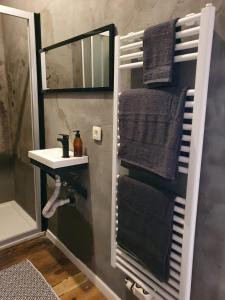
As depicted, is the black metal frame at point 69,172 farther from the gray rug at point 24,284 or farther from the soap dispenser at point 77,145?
the gray rug at point 24,284

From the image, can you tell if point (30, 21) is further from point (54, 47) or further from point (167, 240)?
point (167, 240)

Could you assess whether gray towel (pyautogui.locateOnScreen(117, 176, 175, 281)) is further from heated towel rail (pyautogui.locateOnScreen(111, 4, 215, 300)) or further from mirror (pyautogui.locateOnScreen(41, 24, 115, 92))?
mirror (pyautogui.locateOnScreen(41, 24, 115, 92))

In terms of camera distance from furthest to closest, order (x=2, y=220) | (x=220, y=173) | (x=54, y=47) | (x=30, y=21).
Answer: (x=2, y=220)
(x=30, y=21)
(x=54, y=47)
(x=220, y=173)

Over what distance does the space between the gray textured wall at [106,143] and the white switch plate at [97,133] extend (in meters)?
0.03

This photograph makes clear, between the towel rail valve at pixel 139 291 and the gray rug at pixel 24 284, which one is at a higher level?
the towel rail valve at pixel 139 291

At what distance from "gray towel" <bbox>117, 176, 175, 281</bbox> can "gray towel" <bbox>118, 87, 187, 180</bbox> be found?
0.44 feet

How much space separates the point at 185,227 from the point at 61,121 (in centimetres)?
137

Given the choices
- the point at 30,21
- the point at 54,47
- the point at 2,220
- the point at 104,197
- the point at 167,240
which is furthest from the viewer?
the point at 2,220

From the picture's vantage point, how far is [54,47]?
1.96 m

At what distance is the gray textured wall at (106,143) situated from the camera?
100 centimetres

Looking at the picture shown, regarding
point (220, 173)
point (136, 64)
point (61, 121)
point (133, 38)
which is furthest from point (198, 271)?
point (61, 121)

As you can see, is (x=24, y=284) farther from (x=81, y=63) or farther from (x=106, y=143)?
(x=81, y=63)

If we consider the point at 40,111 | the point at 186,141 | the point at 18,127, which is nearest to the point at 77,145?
the point at 40,111

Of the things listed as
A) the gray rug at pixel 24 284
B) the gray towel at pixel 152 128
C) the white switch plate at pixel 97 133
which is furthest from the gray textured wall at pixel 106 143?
the gray rug at pixel 24 284
